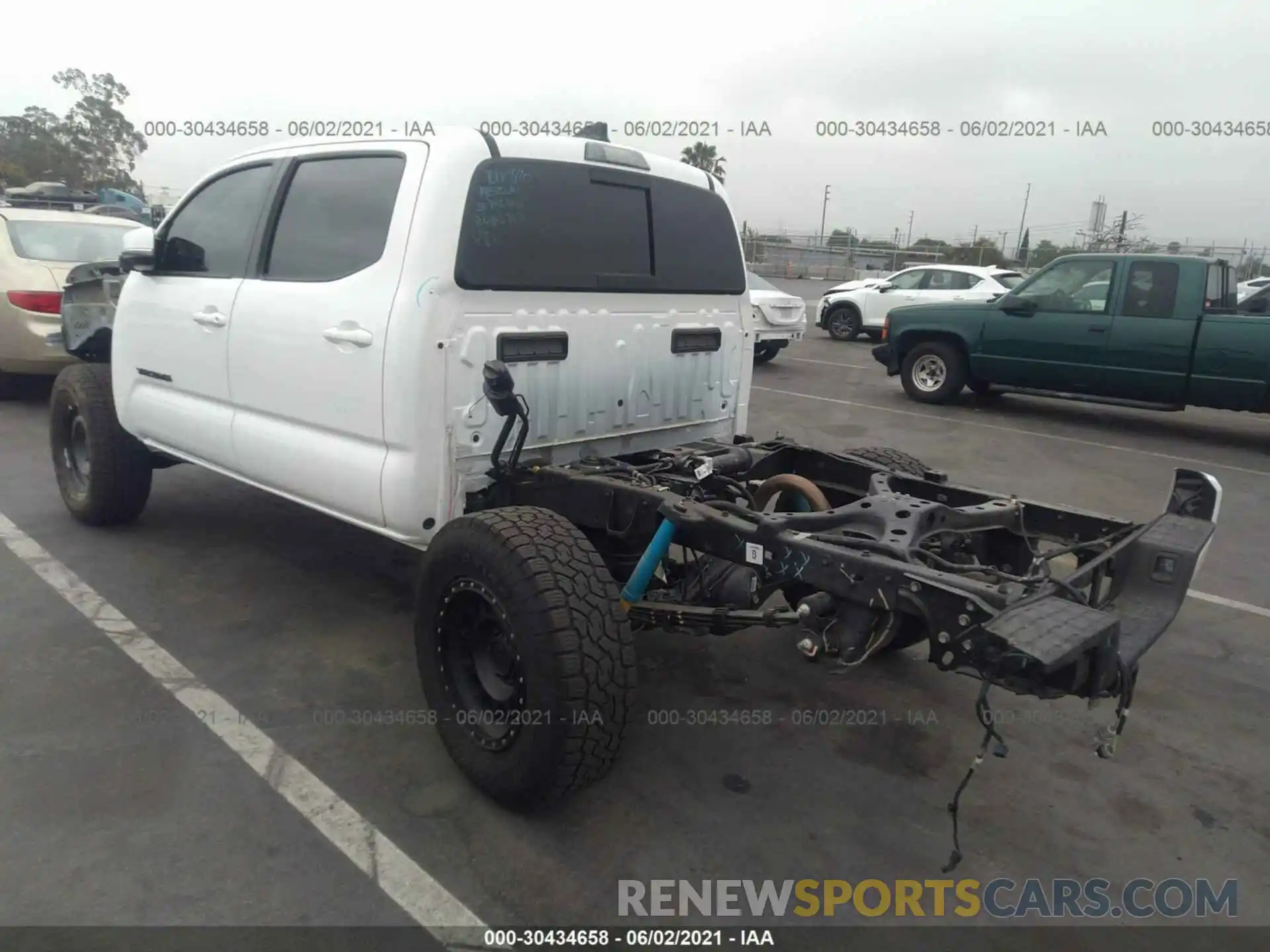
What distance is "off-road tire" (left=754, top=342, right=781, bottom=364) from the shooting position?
13.7 metres

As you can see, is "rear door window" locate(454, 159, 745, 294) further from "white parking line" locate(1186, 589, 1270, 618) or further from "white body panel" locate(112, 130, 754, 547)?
"white parking line" locate(1186, 589, 1270, 618)

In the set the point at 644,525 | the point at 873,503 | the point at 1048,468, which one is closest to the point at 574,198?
the point at 644,525

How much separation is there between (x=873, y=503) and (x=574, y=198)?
165 centimetres

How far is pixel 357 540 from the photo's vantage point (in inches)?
211

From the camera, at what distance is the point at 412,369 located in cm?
310

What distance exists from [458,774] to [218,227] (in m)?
2.85

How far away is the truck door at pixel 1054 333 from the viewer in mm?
9805

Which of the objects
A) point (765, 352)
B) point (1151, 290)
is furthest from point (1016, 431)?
point (765, 352)

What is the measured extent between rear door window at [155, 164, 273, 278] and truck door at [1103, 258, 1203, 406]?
28.9 ft

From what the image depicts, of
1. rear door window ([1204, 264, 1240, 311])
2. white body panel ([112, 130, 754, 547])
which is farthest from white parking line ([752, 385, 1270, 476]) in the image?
white body panel ([112, 130, 754, 547])

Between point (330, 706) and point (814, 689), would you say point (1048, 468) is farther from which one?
point (330, 706)

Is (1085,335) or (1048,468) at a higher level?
(1085,335)
